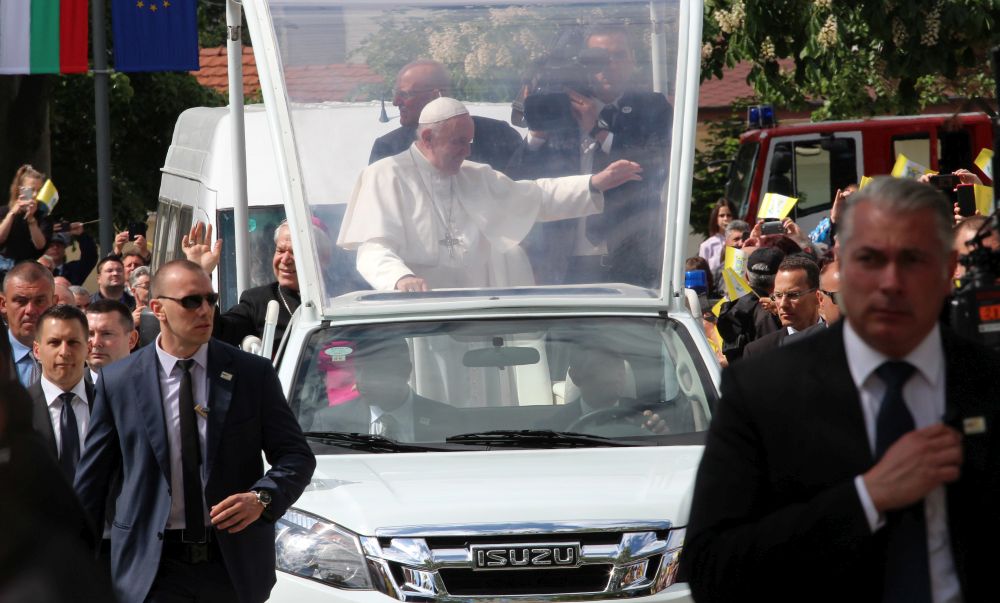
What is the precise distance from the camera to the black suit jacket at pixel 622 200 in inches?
300

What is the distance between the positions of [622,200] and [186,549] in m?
2.84

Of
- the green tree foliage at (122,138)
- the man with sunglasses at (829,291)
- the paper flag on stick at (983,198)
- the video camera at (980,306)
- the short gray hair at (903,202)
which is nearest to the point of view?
the short gray hair at (903,202)

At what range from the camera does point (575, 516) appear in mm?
6059

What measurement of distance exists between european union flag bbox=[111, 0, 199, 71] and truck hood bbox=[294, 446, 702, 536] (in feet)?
40.7

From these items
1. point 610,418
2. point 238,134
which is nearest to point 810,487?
point 610,418

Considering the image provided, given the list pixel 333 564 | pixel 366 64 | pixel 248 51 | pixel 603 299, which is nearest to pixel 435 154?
pixel 366 64

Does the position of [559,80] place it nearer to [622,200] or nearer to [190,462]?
[622,200]

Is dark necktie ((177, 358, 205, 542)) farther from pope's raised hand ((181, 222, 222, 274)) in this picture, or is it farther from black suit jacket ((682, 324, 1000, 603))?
pope's raised hand ((181, 222, 222, 274))

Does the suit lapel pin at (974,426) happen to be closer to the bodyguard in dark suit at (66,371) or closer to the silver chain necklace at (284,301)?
the bodyguard in dark suit at (66,371)

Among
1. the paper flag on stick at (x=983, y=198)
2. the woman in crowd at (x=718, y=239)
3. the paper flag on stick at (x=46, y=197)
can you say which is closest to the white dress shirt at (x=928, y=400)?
the paper flag on stick at (x=983, y=198)

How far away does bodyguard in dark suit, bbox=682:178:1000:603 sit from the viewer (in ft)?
10.1

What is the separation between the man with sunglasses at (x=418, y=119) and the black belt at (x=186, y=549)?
255cm

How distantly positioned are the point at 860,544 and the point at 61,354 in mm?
4977

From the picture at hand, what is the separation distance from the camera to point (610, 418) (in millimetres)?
7020
